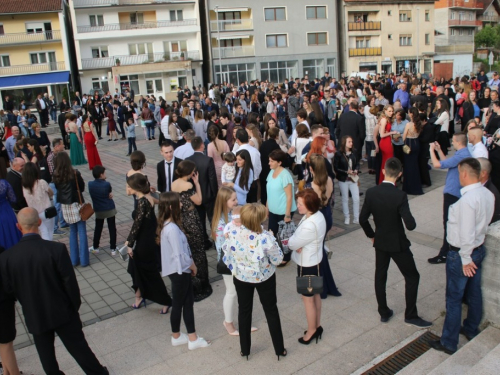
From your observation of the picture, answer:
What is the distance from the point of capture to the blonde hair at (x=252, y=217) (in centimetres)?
419

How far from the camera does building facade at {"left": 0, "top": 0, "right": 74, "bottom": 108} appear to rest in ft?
124

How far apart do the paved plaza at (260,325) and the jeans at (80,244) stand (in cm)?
18

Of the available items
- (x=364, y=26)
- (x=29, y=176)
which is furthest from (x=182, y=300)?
(x=364, y=26)

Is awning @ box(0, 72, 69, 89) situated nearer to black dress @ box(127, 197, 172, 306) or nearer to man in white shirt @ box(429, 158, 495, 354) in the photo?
black dress @ box(127, 197, 172, 306)

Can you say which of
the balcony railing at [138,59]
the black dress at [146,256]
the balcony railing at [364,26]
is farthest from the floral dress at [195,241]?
the balcony railing at [364,26]

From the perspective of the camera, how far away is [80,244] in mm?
7250

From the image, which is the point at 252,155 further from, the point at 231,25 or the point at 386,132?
the point at 231,25

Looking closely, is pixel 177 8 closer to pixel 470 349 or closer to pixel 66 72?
pixel 66 72

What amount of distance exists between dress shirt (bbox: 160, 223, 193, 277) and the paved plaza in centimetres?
93

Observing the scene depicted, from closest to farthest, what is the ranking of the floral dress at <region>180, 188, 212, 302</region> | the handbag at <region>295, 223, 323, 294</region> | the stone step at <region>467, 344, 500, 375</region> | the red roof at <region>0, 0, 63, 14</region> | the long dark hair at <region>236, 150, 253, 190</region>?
the stone step at <region>467, 344, 500, 375</region>
the handbag at <region>295, 223, 323, 294</region>
the floral dress at <region>180, 188, 212, 302</region>
the long dark hair at <region>236, 150, 253, 190</region>
the red roof at <region>0, 0, 63, 14</region>

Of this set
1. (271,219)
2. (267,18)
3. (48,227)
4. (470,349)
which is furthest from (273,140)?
(267,18)

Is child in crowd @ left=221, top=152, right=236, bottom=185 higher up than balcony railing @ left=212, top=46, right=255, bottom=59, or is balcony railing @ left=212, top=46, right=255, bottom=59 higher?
balcony railing @ left=212, top=46, right=255, bottom=59

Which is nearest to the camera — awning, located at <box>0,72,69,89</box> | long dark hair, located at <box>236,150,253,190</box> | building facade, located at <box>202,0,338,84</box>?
long dark hair, located at <box>236,150,253,190</box>

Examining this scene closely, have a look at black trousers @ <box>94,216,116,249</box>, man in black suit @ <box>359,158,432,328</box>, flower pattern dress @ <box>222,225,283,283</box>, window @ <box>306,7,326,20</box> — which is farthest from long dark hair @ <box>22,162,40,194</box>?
window @ <box>306,7,326,20</box>
